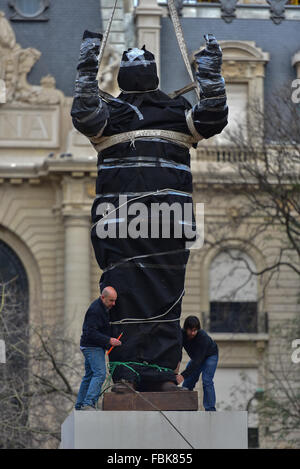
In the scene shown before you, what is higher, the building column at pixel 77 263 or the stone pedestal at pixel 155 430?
the building column at pixel 77 263

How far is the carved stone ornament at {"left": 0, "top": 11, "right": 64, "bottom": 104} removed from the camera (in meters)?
44.5

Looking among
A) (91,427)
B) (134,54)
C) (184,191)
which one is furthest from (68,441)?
(134,54)

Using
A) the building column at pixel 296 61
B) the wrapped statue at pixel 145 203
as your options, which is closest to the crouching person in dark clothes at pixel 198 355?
the wrapped statue at pixel 145 203

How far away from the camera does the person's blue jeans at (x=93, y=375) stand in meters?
10.1

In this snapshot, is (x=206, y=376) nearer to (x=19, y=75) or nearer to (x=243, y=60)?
(x=19, y=75)

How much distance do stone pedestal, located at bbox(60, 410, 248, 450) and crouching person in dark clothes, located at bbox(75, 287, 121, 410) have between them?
812 mm

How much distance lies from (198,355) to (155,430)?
1835 mm

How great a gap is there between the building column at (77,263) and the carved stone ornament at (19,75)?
4078 mm

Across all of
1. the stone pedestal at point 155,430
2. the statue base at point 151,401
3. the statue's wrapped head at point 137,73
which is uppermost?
the statue's wrapped head at point 137,73

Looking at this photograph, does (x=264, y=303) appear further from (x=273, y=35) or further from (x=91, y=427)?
(x=91, y=427)

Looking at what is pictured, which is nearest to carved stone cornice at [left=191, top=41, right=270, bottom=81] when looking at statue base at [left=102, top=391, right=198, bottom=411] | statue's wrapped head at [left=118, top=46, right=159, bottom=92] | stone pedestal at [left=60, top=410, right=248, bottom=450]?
statue's wrapped head at [left=118, top=46, right=159, bottom=92]

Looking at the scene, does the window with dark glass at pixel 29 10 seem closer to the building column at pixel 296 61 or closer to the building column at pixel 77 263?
the building column at pixel 77 263

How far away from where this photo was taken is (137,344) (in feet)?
33.4

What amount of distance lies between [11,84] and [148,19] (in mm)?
5046
